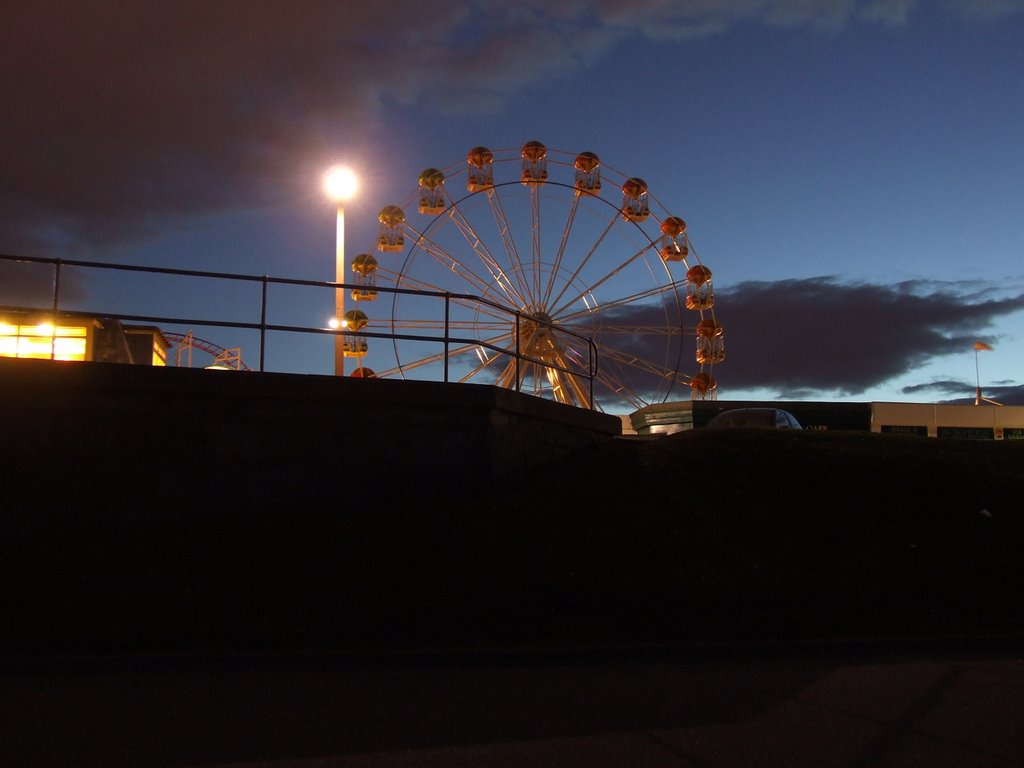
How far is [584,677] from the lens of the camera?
8164mm

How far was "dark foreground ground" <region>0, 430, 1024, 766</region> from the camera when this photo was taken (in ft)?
20.8

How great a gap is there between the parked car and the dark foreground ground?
774cm

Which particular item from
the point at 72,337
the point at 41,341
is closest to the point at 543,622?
the point at 72,337

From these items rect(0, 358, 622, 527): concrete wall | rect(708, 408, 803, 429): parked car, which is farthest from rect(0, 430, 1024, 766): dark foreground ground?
rect(708, 408, 803, 429): parked car

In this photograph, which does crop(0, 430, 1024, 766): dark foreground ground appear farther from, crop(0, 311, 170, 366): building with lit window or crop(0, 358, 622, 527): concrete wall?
crop(0, 311, 170, 366): building with lit window

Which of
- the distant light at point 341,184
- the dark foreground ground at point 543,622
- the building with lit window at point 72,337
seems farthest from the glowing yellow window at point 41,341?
the distant light at point 341,184

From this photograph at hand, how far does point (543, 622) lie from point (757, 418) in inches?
579

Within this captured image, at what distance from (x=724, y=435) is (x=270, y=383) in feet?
26.7

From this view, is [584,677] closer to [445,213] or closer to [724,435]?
[724,435]

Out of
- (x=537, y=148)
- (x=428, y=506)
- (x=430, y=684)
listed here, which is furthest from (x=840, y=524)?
(x=537, y=148)

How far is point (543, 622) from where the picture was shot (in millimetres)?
9539

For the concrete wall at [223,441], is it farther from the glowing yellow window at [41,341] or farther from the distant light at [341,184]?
the distant light at [341,184]

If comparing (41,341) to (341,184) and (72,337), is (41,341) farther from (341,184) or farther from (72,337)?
(341,184)

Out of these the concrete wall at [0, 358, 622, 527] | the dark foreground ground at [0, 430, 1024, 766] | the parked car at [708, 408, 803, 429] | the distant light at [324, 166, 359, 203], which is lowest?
the dark foreground ground at [0, 430, 1024, 766]
